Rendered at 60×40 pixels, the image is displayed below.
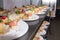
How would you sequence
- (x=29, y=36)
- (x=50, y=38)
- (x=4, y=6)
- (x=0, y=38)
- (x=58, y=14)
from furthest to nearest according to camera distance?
(x=58, y=14) → (x=50, y=38) → (x=4, y=6) → (x=29, y=36) → (x=0, y=38)

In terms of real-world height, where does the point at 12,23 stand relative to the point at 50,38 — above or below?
above

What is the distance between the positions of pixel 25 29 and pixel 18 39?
152mm

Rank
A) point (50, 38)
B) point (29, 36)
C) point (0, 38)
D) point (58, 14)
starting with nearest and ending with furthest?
point (0, 38) < point (29, 36) < point (50, 38) < point (58, 14)

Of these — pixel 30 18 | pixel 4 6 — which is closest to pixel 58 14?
pixel 4 6

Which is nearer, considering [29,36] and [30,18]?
[29,36]

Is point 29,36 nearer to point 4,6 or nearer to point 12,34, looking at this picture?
point 12,34

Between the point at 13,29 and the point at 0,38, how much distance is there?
0.40ft

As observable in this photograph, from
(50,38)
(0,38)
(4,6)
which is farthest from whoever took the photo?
(50,38)

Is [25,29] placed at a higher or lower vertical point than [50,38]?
higher

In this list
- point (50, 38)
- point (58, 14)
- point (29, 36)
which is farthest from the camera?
point (58, 14)

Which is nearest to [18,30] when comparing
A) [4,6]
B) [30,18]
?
[30,18]

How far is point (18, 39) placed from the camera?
0.99m

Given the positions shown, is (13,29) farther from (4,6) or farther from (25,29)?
(4,6)

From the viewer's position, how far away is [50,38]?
426 cm
